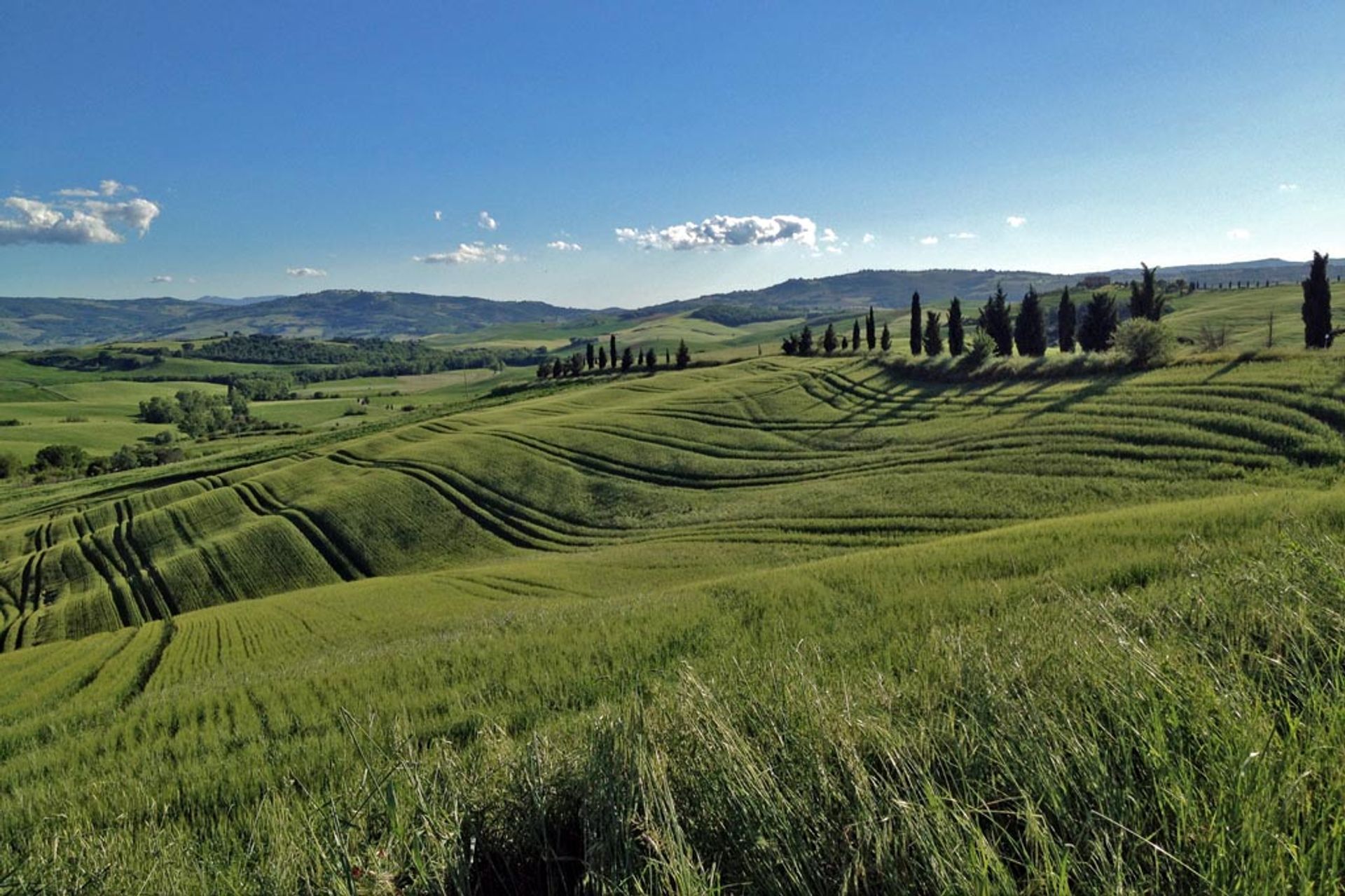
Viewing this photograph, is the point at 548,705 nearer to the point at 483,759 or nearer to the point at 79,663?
the point at 483,759

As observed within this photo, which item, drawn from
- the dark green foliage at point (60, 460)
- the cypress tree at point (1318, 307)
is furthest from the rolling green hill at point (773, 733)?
the dark green foliage at point (60, 460)

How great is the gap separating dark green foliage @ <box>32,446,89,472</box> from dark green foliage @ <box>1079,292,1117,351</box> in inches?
5925

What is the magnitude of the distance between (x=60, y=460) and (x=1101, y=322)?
15498cm

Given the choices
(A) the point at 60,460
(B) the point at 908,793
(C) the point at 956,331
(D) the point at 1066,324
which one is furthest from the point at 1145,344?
(A) the point at 60,460

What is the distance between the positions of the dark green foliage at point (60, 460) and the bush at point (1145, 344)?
5777 inches

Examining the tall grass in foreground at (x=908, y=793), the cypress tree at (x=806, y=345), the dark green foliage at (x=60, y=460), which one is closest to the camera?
the tall grass in foreground at (x=908, y=793)

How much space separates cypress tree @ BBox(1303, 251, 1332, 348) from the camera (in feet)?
165

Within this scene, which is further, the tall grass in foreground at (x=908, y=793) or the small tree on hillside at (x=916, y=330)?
the small tree on hillside at (x=916, y=330)

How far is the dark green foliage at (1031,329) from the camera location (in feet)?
238

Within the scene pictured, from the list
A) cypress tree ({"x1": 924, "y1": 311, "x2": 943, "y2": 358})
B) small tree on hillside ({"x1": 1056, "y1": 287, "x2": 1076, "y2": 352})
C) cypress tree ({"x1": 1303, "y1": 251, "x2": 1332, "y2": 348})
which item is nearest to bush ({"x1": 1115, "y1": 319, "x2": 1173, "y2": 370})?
cypress tree ({"x1": 1303, "y1": 251, "x2": 1332, "y2": 348})

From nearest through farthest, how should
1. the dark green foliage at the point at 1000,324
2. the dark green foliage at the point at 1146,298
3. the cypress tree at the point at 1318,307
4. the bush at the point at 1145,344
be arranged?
the cypress tree at the point at 1318,307
the bush at the point at 1145,344
the dark green foliage at the point at 1146,298
the dark green foliage at the point at 1000,324

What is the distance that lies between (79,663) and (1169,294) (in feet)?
654

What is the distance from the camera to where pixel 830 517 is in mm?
36812

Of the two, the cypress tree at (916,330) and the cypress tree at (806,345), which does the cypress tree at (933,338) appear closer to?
the cypress tree at (916,330)
